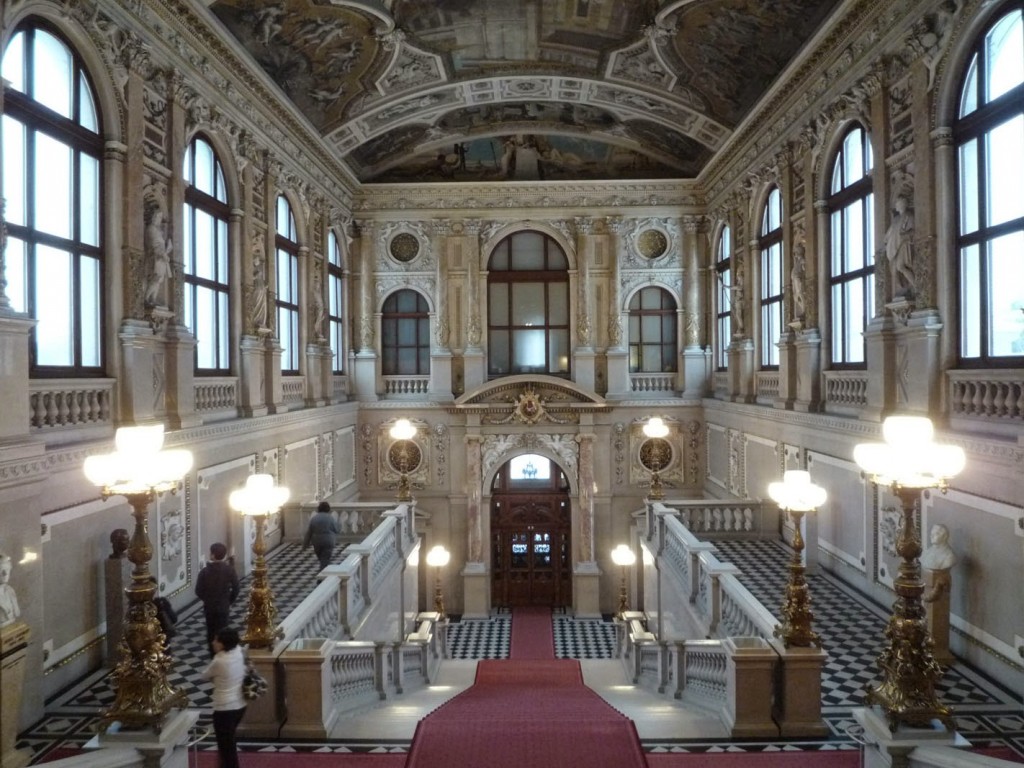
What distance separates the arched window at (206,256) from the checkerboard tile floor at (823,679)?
12.9 ft

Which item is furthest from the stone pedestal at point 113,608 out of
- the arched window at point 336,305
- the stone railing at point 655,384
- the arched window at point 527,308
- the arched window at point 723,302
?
the stone railing at point 655,384

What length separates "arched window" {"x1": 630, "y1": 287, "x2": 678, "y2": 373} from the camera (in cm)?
2272

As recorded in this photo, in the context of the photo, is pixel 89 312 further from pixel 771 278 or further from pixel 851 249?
pixel 771 278

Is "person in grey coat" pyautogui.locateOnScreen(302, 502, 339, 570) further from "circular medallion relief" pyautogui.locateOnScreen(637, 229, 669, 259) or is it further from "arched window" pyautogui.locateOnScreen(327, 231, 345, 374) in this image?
"circular medallion relief" pyautogui.locateOnScreen(637, 229, 669, 259)

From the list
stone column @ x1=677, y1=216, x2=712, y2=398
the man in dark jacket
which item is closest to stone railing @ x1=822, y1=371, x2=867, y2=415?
stone column @ x1=677, y1=216, x2=712, y2=398

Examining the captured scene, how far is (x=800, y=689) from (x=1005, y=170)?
6.11 meters

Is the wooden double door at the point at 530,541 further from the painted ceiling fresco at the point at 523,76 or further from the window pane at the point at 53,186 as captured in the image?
the window pane at the point at 53,186

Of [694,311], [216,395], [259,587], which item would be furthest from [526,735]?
[694,311]

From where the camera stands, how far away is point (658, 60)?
16281 mm

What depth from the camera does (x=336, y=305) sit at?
21.4m

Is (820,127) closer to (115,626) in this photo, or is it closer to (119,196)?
(119,196)

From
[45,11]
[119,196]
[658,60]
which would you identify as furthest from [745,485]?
[45,11]

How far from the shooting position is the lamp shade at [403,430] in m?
20.2

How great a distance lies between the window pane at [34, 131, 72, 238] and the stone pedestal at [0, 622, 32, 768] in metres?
5.17
